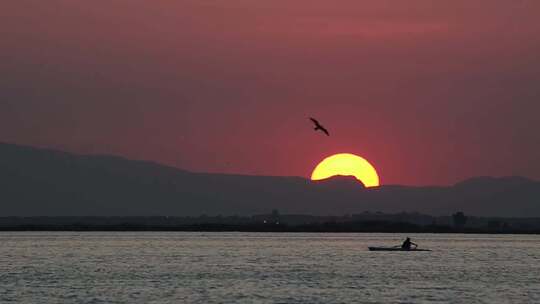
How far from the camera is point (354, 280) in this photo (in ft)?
339

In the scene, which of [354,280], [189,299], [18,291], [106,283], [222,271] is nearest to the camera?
[189,299]

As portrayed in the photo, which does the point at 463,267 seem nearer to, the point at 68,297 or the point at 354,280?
the point at 354,280

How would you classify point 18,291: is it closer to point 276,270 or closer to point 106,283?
point 106,283

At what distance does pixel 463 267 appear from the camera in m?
129

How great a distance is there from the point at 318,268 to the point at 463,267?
696 inches

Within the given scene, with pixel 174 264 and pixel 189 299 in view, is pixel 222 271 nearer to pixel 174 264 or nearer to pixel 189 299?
pixel 174 264

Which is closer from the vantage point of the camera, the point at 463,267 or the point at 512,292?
the point at 512,292

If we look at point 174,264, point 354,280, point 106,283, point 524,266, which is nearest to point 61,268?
point 174,264

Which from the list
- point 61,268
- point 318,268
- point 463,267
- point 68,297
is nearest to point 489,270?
point 463,267

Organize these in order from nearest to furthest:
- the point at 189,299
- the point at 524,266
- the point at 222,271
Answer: the point at 189,299 < the point at 222,271 < the point at 524,266

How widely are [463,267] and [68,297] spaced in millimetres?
57075

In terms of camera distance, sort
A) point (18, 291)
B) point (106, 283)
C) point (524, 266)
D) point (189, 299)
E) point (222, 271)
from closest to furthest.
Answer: point (189, 299) → point (18, 291) → point (106, 283) → point (222, 271) → point (524, 266)

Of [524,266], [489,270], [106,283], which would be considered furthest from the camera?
[524,266]

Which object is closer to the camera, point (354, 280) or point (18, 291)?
point (18, 291)
